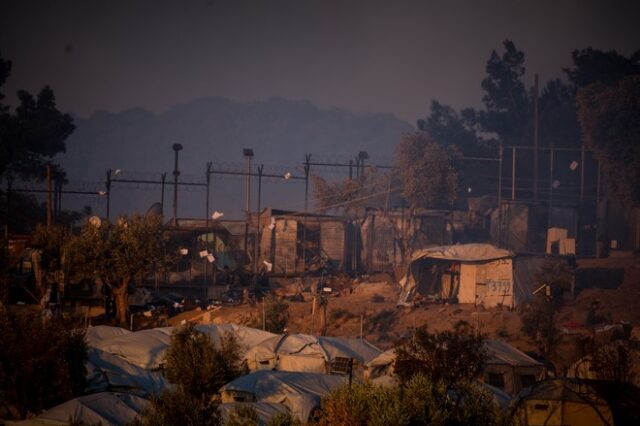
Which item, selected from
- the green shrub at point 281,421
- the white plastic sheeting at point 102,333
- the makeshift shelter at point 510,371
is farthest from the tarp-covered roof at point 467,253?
the green shrub at point 281,421

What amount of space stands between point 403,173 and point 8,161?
1095 inches

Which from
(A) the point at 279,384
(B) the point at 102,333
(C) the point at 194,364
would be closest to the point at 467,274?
(B) the point at 102,333

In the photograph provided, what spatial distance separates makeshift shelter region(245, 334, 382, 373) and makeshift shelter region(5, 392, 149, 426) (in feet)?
20.5

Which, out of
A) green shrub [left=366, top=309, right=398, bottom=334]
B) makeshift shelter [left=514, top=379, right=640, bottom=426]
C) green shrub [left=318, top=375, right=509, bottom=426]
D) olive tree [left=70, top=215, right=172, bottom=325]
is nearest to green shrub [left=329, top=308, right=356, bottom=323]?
green shrub [left=366, top=309, right=398, bottom=334]

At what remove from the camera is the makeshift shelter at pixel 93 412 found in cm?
1681

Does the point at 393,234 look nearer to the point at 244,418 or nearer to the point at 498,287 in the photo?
the point at 498,287

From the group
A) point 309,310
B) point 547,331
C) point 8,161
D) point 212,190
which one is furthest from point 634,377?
point 212,190

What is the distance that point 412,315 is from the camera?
1233 inches

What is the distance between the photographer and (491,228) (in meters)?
49.2

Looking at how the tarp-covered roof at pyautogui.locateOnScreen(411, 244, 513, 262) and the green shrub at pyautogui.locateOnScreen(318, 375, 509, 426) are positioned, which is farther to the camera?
the tarp-covered roof at pyautogui.locateOnScreen(411, 244, 513, 262)

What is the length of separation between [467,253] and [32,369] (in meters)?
20.1

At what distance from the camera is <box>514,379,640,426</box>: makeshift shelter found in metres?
14.1

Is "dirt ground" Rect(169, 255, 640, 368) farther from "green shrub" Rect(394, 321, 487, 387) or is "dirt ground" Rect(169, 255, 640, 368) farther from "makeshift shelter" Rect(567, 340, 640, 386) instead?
"green shrub" Rect(394, 321, 487, 387)

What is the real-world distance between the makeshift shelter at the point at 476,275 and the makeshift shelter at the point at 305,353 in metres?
8.73
